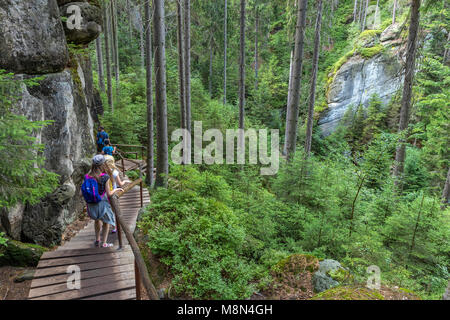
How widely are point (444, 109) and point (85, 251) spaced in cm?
1872

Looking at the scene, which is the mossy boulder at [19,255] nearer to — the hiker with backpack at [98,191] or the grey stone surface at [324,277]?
the hiker with backpack at [98,191]

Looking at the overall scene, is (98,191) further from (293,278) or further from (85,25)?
(85,25)

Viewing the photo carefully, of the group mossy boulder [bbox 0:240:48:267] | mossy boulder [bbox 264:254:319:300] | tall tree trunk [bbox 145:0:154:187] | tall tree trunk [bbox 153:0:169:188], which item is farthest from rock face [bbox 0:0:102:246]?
A: mossy boulder [bbox 264:254:319:300]

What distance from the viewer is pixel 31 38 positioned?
241 inches

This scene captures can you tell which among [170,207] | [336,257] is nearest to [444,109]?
[336,257]

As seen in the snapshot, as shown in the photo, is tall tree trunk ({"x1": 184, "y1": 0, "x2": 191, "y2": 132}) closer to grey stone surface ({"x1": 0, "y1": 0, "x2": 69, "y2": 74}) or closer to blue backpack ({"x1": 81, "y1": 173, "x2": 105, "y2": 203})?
grey stone surface ({"x1": 0, "y1": 0, "x2": 69, "y2": 74})

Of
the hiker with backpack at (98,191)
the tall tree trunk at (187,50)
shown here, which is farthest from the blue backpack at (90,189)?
the tall tree trunk at (187,50)

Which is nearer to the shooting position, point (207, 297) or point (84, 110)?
point (207, 297)

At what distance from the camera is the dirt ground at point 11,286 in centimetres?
426

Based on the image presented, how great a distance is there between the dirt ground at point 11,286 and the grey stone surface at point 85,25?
7.65m

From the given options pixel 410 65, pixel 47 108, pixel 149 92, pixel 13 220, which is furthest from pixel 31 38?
pixel 410 65
